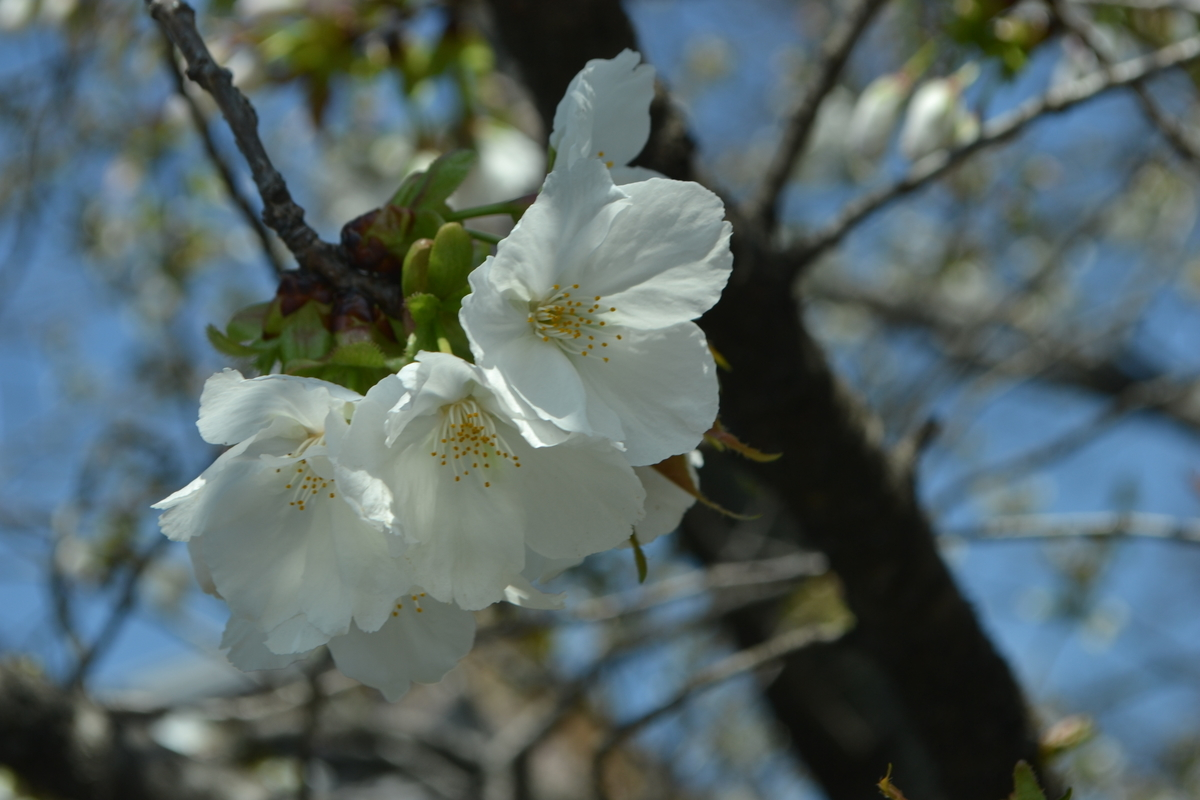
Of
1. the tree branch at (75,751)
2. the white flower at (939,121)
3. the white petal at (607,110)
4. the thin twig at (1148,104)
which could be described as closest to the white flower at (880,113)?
the white flower at (939,121)

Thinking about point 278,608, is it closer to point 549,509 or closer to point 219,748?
point 549,509


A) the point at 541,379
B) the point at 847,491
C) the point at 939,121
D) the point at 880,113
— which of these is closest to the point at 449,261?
the point at 541,379

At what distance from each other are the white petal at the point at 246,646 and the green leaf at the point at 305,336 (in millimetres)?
252

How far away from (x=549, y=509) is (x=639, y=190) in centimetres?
30

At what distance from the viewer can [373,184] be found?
3719 millimetres

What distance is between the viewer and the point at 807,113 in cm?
153

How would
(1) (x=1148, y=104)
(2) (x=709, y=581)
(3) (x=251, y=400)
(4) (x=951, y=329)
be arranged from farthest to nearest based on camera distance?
1. (4) (x=951, y=329)
2. (2) (x=709, y=581)
3. (1) (x=1148, y=104)
4. (3) (x=251, y=400)

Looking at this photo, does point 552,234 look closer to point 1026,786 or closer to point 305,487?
point 305,487

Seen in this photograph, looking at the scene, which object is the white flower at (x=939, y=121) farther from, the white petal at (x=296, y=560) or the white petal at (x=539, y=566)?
the white petal at (x=296, y=560)

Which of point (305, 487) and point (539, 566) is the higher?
point (305, 487)

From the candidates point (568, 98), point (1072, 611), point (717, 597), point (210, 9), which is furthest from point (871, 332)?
point (568, 98)

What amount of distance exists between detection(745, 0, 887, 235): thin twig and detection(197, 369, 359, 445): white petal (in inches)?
36.1

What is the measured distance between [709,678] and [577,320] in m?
0.86

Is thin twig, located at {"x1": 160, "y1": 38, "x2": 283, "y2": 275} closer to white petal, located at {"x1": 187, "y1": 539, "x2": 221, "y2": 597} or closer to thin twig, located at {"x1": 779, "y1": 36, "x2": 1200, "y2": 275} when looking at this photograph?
white petal, located at {"x1": 187, "y1": 539, "x2": 221, "y2": 597}
